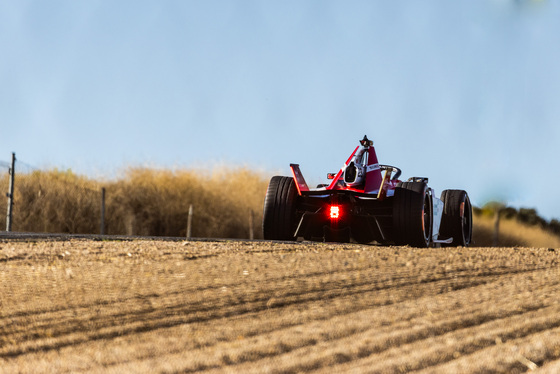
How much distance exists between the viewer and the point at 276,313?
4.70 meters

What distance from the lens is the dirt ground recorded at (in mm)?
3588

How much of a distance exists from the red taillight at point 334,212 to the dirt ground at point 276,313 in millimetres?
3180

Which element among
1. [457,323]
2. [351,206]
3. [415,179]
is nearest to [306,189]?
[351,206]

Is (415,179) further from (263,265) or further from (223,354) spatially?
(223,354)

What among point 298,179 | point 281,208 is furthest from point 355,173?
point 281,208

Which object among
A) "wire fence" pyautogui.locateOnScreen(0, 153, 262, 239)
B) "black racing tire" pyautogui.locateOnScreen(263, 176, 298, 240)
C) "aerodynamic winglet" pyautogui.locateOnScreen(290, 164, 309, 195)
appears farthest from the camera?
"wire fence" pyautogui.locateOnScreen(0, 153, 262, 239)

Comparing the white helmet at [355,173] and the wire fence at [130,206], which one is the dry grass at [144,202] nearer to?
the wire fence at [130,206]

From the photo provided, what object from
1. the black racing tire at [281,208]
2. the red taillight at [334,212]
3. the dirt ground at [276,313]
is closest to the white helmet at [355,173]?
the red taillight at [334,212]

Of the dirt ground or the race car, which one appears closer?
the dirt ground

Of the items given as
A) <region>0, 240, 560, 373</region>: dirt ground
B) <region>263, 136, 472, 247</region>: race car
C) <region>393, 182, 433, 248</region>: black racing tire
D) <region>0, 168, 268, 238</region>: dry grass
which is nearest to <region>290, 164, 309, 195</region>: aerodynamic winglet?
<region>263, 136, 472, 247</region>: race car

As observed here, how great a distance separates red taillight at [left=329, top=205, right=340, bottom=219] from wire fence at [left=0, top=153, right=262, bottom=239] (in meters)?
10.2

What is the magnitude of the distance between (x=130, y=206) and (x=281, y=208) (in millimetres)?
12724

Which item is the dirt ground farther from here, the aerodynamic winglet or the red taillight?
the aerodynamic winglet

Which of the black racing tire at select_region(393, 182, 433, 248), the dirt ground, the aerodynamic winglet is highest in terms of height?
the aerodynamic winglet
